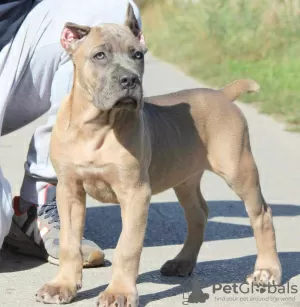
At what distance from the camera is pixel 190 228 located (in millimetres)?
5629

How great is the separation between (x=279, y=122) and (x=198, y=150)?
4907mm

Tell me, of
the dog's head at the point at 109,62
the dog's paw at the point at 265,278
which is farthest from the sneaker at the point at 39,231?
the dog's head at the point at 109,62

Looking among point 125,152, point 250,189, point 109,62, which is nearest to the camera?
point 109,62

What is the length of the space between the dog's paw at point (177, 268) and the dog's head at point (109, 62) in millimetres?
1137

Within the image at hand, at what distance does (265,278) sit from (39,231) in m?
1.35

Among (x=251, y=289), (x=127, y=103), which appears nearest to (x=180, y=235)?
(x=251, y=289)

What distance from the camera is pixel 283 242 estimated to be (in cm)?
618

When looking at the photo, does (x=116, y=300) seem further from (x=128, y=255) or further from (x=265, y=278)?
(x=265, y=278)

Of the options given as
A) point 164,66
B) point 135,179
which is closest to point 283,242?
point 135,179

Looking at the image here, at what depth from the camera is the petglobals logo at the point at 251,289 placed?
16.9 feet

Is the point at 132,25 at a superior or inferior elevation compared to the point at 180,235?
superior

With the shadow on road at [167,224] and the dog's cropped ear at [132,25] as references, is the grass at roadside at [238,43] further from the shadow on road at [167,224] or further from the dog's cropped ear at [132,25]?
the dog's cropped ear at [132,25]

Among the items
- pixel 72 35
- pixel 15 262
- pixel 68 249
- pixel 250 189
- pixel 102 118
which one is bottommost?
pixel 15 262

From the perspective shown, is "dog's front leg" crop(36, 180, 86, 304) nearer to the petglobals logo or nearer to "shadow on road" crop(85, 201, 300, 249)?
the petglobals logo
